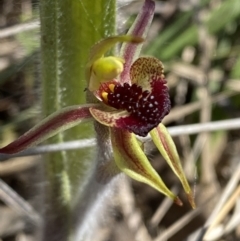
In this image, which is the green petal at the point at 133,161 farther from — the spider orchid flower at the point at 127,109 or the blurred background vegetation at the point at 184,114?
the blurred background vegetation at the point at 184,114

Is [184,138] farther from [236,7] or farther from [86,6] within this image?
[86,6]

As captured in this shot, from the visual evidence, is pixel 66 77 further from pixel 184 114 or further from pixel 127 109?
pixel 184 114

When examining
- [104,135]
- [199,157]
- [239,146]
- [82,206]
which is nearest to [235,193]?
[199,157]

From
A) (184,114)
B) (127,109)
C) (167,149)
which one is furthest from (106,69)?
(184,114)

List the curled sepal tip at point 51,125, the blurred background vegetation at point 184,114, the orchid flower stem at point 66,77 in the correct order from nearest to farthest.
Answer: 1. the curled sepal tip at point 51,125
2. the orchid flower stem at point 66,77
3. the blurred background vegetation at point 184,114

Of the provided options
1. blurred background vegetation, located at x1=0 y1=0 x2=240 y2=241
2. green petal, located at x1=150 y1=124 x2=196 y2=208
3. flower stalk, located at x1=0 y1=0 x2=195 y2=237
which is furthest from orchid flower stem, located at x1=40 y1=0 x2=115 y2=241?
blurred background vegetation, located at x1=0 y1=0 x2=240 y2=241

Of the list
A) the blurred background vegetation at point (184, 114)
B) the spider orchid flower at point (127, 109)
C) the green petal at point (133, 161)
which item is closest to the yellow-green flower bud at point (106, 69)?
the spider orchid flower at point (127, 109)

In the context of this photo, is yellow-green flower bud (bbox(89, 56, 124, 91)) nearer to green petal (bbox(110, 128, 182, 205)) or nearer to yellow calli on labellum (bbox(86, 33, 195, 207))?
yellow calli on labellum (bbox(86, 33, 195, 207))
